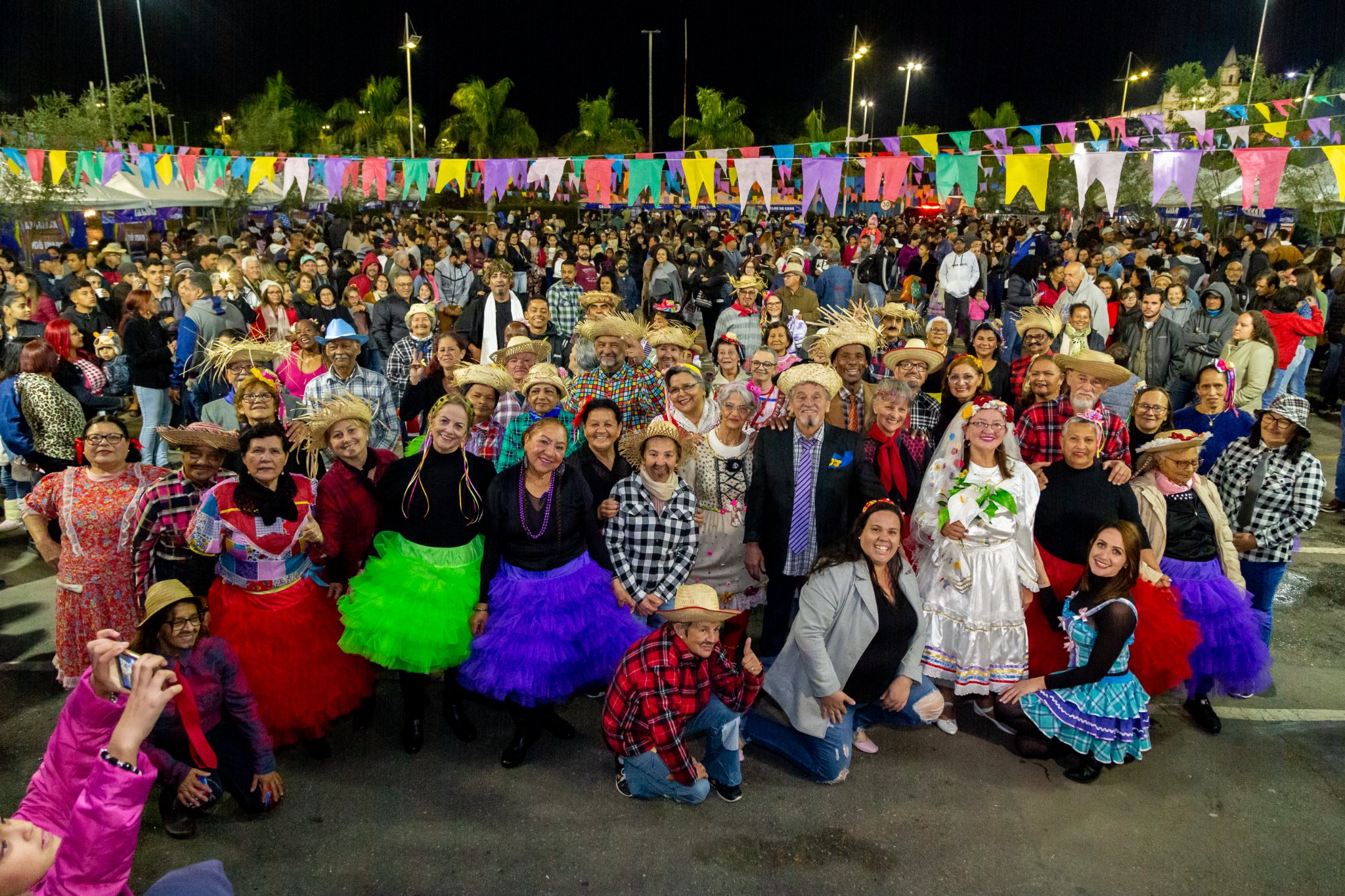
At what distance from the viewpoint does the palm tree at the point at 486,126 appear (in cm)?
3750

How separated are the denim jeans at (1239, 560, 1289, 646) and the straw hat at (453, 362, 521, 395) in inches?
177

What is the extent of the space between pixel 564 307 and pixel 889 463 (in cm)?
492

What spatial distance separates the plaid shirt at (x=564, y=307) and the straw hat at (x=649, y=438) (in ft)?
14.0

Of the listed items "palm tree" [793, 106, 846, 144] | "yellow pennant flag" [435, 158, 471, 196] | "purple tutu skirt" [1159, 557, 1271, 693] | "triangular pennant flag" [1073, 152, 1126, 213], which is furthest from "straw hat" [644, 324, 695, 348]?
"palm tree" [793, 106, 846, 144]

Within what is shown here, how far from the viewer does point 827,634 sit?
12.9 feet

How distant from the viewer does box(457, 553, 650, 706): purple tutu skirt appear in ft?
13.2

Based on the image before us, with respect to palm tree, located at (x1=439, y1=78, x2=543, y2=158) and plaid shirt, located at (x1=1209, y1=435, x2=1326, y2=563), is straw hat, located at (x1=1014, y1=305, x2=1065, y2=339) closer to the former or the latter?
plaid shirt, located at (x1=1209, y1=435, x2=1326, y2=563)

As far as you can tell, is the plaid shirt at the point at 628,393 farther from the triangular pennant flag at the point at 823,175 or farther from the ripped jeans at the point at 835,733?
the triangular pennant flag at the point at 823,175

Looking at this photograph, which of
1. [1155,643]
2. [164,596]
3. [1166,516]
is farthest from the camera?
[1166,516]

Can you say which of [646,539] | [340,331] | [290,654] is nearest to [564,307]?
[340,331]

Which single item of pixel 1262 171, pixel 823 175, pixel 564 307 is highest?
pixel 823 175

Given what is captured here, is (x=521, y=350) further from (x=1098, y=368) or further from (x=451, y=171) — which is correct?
(x=451, y=171)

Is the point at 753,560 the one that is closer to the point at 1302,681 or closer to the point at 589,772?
the point at 589,772

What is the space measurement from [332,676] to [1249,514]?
510 centimetres
